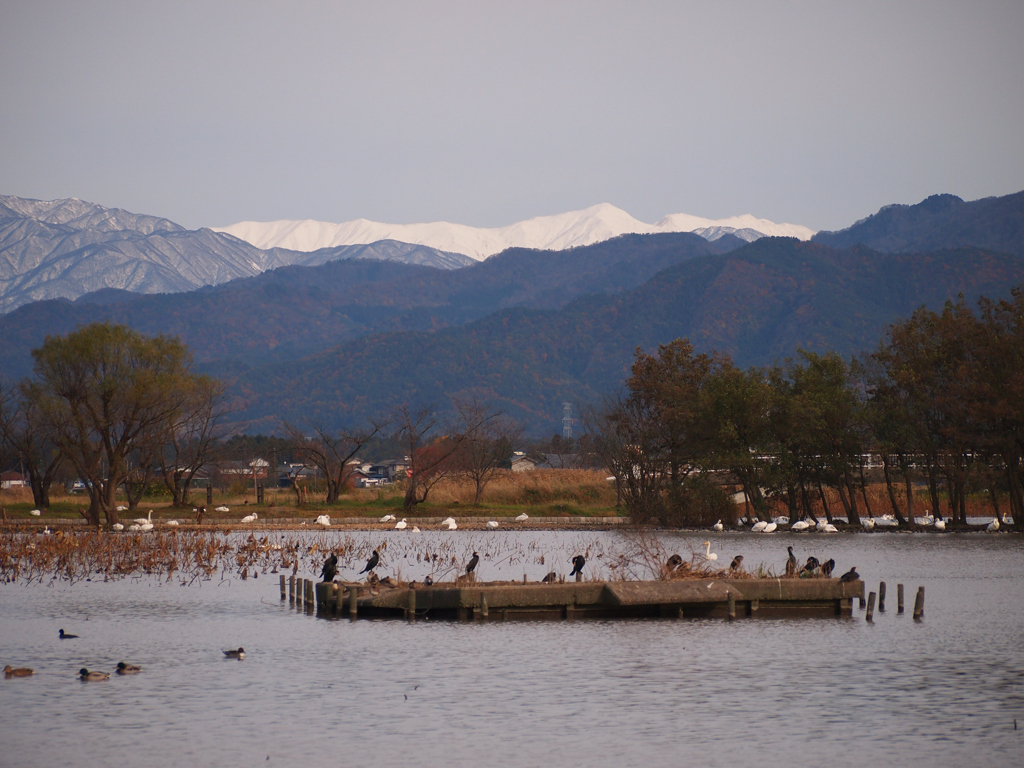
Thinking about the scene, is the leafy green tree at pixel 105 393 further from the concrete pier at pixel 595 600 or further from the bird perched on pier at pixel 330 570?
the concrete pier at pixel 595 600

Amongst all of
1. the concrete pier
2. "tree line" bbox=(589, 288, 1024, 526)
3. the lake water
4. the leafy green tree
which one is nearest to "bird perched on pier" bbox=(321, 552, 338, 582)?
the concrete pier

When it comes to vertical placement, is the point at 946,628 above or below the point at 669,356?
below

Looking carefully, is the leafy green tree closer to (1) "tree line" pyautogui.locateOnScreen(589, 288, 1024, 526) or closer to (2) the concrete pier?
(1) "tree line" pyautogui.locateOnScreen(589, 288, 1024, 526)

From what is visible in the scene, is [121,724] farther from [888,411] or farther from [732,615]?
[888,411]

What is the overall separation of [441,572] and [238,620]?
10.4 metres

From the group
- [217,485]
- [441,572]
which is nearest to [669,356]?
[441,572]

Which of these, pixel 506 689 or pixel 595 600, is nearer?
pixel 506 689

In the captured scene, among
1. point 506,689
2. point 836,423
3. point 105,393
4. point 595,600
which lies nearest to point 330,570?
point 595,600

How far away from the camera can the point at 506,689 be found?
19797 mm

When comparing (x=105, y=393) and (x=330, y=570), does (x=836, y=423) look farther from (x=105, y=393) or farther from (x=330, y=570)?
(x=105, y=393)

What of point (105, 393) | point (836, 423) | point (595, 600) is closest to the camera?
point (595, 600)

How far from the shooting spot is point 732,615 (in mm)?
27922

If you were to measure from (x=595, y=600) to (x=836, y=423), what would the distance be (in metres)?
33.5

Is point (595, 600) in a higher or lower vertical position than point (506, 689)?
higher
